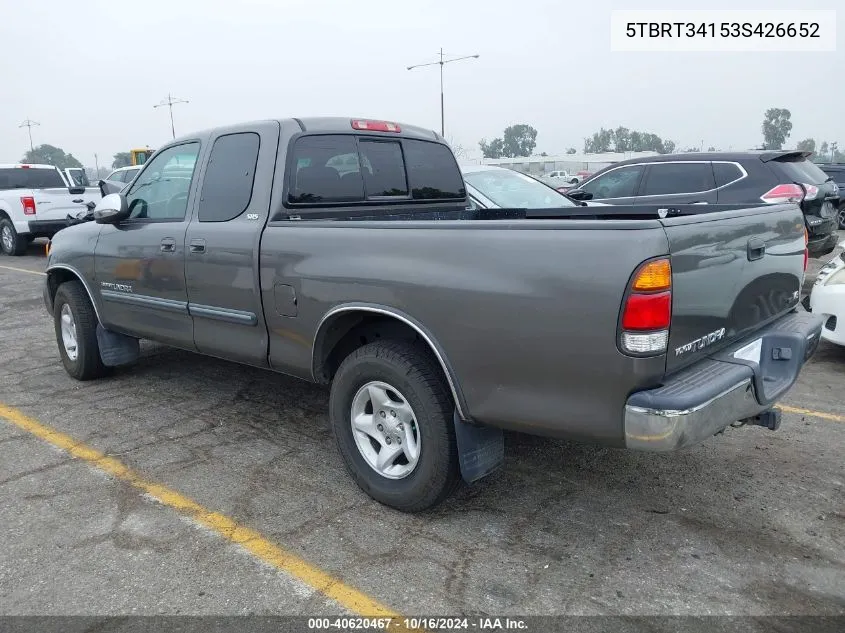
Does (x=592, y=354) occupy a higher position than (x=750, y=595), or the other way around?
(x=592, y=354)

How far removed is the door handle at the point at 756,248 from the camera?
2.94 meters

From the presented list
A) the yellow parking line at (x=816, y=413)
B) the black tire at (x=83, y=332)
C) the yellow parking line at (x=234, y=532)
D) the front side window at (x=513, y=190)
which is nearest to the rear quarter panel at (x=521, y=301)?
the yellow parking line at (x=234, y=532)

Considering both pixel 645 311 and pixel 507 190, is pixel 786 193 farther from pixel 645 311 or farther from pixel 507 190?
pixel 645 311

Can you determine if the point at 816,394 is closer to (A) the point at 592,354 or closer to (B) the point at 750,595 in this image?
(B) the point at 750,595

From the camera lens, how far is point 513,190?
7.24m

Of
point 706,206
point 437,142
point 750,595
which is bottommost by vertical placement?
point 750,595

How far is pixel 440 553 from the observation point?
2982mm

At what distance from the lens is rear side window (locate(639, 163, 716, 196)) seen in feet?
27.3

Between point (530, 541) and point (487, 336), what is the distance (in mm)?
994

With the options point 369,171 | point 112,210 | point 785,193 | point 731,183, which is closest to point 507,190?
point 731,183

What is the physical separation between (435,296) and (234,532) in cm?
143

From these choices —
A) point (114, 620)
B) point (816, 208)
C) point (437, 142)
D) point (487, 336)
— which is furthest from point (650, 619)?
point (816, 208)

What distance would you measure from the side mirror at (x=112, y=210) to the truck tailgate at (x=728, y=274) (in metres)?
3.61

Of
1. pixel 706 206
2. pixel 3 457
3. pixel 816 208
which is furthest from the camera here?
pixel 816 208
